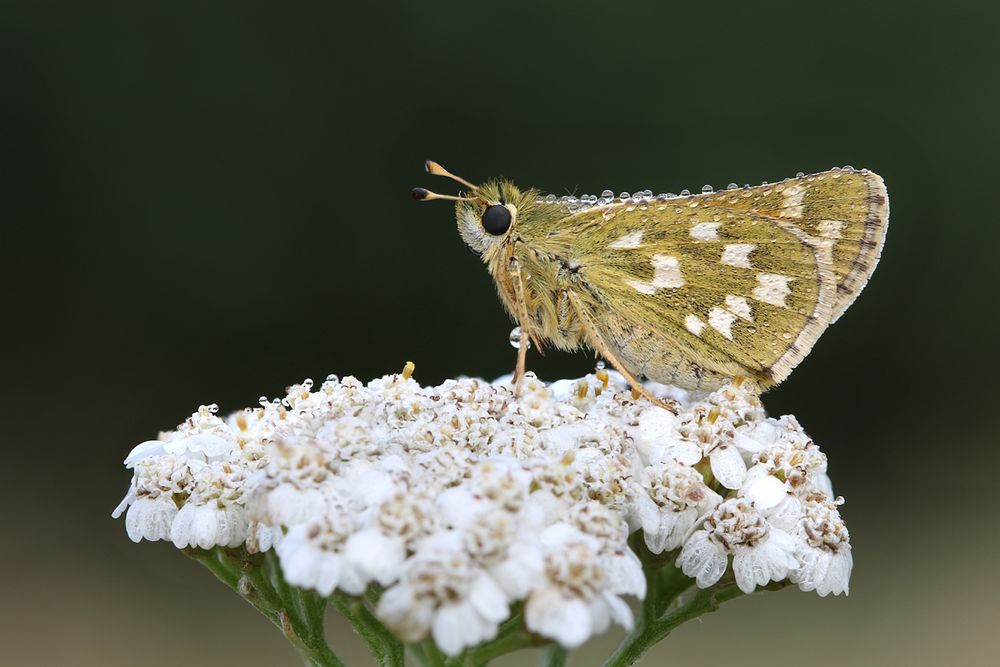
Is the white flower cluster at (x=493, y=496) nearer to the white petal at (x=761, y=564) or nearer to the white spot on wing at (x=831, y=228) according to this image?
the white petal at (x=761, y=564)

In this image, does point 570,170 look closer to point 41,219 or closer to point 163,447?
point 41,219

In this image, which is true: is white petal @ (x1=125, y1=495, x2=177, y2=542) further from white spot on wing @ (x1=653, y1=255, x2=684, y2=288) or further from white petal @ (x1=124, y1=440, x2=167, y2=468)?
white spot on wing @ (x1=653, y1=255, x2=684, y2=288)

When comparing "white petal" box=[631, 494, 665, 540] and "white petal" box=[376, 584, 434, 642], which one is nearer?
"white petal" box=[376, 584, 434, 642]

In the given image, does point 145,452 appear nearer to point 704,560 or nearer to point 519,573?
point 519,573

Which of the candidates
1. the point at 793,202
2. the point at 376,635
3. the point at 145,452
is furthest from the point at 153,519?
the point at 793,202

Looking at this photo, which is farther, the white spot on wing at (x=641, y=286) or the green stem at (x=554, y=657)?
the white spot on wing at (x=641, y=286)

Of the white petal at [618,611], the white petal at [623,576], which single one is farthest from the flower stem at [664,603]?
the white petal at [618,611]

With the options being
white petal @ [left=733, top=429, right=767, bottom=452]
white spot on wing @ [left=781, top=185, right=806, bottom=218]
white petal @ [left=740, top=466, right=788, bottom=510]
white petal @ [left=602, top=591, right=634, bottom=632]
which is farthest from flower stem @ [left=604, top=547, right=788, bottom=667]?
white spot on wing @ [left=781, top=185, right=806, bottom=218]
